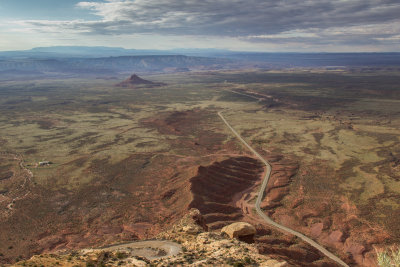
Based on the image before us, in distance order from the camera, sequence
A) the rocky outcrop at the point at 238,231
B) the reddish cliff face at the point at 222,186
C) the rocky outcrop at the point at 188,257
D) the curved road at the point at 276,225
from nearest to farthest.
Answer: the rocky outcrop at the point at 188,257 < the rocky outcrop at the point at 238,231 < the curved road at the point at 276,225 < the reddish cliff face at the point at 222,186

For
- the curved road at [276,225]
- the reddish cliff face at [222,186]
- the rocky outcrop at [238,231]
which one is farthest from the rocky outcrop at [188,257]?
the curved road at [276,225]

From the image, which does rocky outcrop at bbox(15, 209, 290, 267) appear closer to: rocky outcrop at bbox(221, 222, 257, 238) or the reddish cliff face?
rocky outcrop at bbox(221, 222, 257, 238)

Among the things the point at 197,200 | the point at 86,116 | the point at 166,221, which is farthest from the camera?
the point at 86,116

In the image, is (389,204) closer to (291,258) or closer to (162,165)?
(291,258)

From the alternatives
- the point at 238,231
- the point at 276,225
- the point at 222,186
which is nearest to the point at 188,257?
the point at 238,231

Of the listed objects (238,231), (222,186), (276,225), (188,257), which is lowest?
(276,225)

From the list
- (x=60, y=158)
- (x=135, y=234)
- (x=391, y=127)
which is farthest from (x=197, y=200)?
(x=391, y=127)

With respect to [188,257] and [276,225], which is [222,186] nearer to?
[276,225]

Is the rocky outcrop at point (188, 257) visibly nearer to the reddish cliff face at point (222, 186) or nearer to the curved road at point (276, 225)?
the reddish cliff face at point (222, 186)

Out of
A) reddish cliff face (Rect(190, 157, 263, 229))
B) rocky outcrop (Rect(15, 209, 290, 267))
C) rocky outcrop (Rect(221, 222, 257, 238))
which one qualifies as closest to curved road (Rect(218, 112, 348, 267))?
reddish cliff face (Rect(190, 157, 263, 229))

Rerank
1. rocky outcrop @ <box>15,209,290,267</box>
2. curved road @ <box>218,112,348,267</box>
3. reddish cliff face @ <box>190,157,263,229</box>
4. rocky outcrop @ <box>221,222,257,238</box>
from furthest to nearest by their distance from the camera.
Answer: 1. reddish cliff face @ <box>190,157,263,229</box>
2. curved road @ <box>218,112,348,267</box>
3. rocky outcrop @ <box>221,222,257,238</box>
4. rocky outcrop @ <box>15,209,290,267</box>

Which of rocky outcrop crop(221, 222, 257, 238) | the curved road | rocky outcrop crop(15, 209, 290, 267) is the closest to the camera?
rocky outcrop crop(15, 209, 290, 267)
